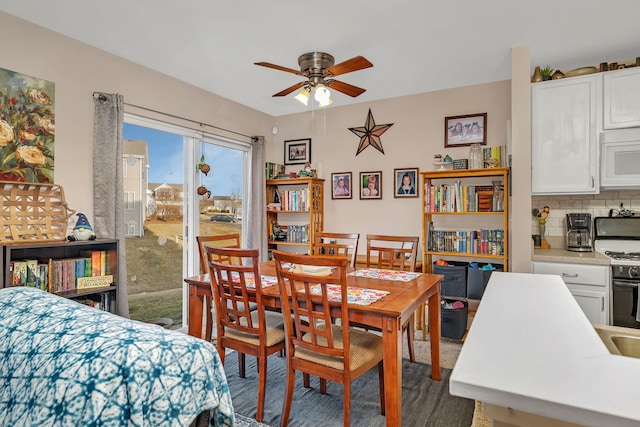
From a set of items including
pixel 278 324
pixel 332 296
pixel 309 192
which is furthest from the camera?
pixel 309 192

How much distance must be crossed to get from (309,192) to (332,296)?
8.50 feet

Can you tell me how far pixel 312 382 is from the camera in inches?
102

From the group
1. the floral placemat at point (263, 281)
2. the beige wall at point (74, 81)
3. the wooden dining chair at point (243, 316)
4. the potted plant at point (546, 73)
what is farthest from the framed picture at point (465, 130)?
the beige wall at point (74, 81)

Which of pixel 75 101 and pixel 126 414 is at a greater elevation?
pixel 75 101

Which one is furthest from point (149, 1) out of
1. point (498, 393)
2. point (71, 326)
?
point (498, 393)

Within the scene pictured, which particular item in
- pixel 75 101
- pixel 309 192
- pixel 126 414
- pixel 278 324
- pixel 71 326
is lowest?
pixel 278 324

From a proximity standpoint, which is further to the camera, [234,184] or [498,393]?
[234,184]

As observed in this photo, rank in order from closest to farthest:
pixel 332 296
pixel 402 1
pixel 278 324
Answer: pixel 332 296 < pixel 402 1 < pixel 278 324

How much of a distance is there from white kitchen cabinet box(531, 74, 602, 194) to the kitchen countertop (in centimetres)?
52

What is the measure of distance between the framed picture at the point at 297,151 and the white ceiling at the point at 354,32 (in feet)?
4.38

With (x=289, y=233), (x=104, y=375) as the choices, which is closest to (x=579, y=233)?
(x=289, y=233)

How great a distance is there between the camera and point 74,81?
283 cm

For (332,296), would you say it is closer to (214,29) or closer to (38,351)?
(38,351)

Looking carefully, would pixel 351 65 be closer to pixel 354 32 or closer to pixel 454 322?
pixel 354 32
